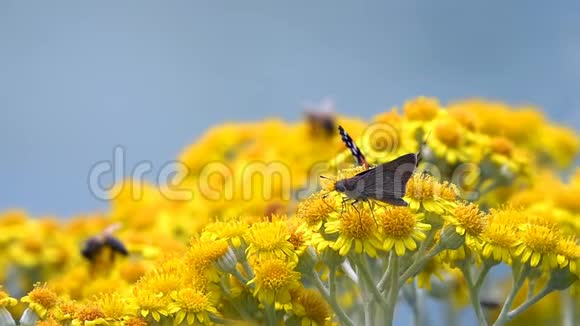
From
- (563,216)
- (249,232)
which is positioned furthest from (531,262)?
(563,216)

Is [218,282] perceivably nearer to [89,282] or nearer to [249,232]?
[249,232]

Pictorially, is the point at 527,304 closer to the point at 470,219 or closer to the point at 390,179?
the point at 470,219

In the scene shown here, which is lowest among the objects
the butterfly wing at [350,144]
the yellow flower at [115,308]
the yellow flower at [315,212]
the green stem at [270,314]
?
the green stem at [270,314]

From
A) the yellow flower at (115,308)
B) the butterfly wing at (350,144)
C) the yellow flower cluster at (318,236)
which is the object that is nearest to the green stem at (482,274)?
the yellow flower cluster at (318,236)

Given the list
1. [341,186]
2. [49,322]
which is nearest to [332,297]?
[341,186]

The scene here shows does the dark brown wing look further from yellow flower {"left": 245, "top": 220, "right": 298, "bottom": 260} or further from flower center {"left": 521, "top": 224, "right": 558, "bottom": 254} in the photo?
flower center {"left": 521, "top": 224, "right": 558, "bottom": 254}

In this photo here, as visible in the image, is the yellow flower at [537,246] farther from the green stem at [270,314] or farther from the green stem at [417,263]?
the green stem at [270,314]

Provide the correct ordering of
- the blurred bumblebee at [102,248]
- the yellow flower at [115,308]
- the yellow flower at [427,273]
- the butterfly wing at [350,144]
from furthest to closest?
the blurred bumblebee at [102,248] < the yellow flower at [427,273] < the butterfly wing at [350,144] < the yellow flower at [115,308]

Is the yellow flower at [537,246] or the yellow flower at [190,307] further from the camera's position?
the yellow flower at [537,246]
